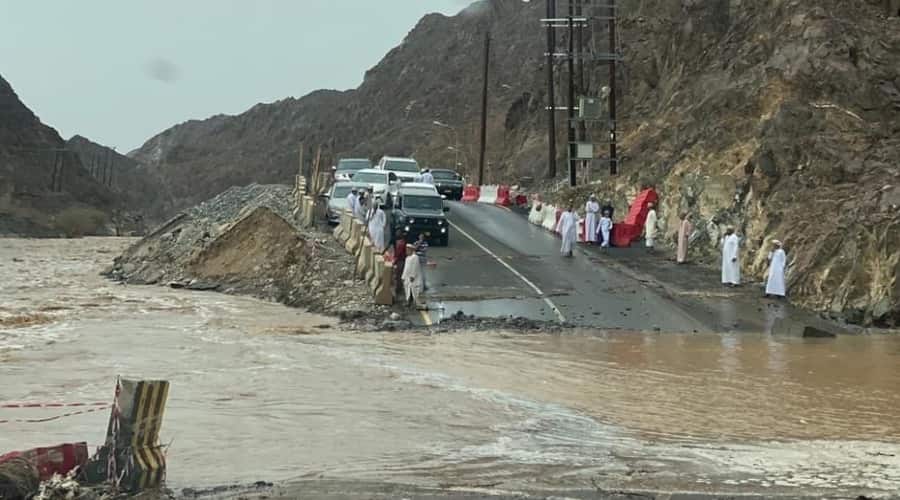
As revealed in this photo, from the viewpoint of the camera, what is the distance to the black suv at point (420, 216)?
115ft

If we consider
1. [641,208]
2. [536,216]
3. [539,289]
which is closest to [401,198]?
[641,208]

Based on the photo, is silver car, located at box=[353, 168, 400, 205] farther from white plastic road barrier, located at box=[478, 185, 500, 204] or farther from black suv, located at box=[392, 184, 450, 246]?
white plastic road barrier, located at box=[478, 185, 500, 204]

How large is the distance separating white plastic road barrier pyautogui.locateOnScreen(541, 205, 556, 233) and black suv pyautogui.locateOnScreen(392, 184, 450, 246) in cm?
714

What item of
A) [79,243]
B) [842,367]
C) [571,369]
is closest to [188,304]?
[571,369]

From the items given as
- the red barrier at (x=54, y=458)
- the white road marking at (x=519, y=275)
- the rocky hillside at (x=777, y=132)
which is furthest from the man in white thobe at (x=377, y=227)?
the red barrier at (x=54, y=458)

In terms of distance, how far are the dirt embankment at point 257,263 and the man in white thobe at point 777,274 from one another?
9336 mm

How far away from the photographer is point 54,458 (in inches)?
362

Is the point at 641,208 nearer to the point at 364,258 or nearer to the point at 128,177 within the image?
the point at 364,258

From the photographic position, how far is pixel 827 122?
3519cm

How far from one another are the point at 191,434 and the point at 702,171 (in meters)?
28.4

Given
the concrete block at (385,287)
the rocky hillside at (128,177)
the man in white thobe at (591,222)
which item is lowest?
the concrete block at (385,287)

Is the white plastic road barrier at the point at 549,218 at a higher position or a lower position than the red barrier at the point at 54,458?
higher

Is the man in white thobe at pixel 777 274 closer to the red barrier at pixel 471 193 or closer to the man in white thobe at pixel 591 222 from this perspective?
the man in white thobe at pixel 591 222

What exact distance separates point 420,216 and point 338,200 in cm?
535
